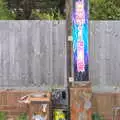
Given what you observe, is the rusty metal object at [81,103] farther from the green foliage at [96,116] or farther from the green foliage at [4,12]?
the green foliage at [4,12]

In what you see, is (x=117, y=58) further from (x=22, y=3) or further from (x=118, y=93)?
(x=22, y=3)

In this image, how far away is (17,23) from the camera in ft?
33.1

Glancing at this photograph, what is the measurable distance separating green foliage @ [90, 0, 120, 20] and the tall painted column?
548 cm

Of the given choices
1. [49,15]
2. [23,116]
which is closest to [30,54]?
[23,116]

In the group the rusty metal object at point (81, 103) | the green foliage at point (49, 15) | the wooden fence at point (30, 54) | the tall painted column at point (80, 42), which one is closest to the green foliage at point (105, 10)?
the green foliage at point (49, 15)

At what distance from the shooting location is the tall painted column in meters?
8.38

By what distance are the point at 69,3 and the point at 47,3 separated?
768cm

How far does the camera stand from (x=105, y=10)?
14.3 m

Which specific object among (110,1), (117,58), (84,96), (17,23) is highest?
(110,1)

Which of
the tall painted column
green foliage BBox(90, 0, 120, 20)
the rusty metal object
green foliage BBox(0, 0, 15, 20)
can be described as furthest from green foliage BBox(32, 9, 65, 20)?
the rusty metal object

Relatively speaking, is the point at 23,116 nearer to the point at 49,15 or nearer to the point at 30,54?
the point at 30,54

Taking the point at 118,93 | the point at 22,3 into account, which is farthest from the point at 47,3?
the point at 118,93

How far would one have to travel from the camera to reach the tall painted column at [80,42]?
8.38 m

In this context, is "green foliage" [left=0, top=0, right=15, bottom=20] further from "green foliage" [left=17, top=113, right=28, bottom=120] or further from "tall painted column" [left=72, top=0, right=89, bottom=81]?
"tall painted column" [left=72, top=0, right=89, bottom=81]
